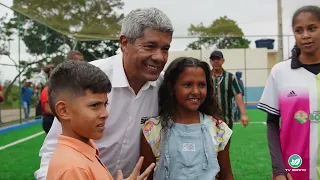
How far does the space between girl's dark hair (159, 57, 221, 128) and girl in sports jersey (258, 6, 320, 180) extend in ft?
1.20

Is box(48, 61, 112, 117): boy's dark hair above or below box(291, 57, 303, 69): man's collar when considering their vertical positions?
below

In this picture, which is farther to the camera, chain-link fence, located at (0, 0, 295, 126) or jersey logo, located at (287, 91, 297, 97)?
chain-link fence, located at (0, 0, 295, 126)

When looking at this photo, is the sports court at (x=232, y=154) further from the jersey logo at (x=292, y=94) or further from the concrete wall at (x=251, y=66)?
the concrete wall at (x=251, y=66)

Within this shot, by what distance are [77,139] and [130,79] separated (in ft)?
1.94

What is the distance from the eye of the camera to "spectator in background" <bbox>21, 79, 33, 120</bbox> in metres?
13.1

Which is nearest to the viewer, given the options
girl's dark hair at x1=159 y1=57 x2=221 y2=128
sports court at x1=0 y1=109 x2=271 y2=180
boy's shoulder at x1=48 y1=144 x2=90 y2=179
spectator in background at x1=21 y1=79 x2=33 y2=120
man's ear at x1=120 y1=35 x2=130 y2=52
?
boy's shoulder at x1=48 y1=144 x2=90 y2=179

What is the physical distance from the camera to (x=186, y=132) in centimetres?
206

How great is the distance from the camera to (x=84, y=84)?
5.07 ft

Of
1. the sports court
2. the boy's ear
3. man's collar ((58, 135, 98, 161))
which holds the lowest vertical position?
the sports court

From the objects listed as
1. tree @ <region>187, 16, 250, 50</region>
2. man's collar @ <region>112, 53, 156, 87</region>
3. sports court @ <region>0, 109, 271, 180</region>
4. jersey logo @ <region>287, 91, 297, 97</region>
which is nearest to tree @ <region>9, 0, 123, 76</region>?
sports court @ <region>0, 109, 271, 180</region>

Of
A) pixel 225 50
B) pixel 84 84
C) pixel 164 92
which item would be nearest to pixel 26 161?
pixel 164 92

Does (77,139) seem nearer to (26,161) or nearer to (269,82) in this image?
(269,82)

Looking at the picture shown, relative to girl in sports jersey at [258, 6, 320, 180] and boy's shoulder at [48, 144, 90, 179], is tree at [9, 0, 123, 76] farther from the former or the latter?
boy's shoulder at [48, 144, 90, 179]

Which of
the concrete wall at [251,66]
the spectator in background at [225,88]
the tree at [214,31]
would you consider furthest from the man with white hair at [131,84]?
the concrete wall at [251,66]
